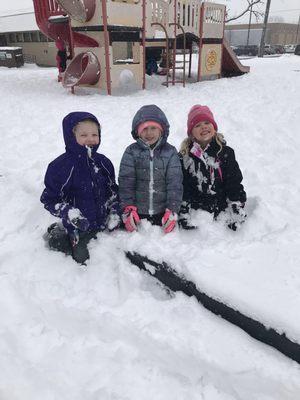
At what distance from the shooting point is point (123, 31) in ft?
25.9

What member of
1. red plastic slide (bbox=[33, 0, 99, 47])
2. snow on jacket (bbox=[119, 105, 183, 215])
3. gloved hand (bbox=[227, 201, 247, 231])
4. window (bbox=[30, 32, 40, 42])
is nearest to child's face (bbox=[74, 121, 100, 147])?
snow on jacket (bbox=[119, 105, 183, 215])

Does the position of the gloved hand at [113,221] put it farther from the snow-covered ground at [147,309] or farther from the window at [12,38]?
the window at [12,38]

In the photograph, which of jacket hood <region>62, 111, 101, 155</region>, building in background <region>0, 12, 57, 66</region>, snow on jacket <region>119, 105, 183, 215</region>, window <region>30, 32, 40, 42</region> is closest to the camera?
jacket hood <region>62, 111, 101, 155</region>

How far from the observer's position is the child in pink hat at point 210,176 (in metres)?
2.77

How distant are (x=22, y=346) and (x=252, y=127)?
15.1 ft

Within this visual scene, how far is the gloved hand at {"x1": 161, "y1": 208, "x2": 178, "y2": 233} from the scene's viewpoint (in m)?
2.65

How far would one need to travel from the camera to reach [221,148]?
2.76 metres

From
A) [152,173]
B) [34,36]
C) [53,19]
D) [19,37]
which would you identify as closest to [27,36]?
[34,36]

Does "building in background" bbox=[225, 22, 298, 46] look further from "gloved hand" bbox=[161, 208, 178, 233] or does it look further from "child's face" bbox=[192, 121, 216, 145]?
"gloved hand" bbox=[161, 208, 178, 233]

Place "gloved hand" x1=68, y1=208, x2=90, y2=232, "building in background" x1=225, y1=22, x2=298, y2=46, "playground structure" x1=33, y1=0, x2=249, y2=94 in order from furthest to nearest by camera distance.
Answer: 1. "building in background" x1=225, y1=22, x2=298, y2=46
2. "playground structure" x1=33, y1=0, x2=249, y2=94
3. "gloved hand" x1=68, y1=208, x2=90, y2=232

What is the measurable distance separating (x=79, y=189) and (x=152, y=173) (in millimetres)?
598

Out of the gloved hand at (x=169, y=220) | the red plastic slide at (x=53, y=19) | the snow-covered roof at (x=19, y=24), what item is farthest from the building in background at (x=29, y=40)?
the gloved hand at (x=169, y=220)

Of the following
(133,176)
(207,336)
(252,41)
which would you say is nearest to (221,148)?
(133,176)

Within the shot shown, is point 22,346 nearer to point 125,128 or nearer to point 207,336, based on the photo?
point 207,336
